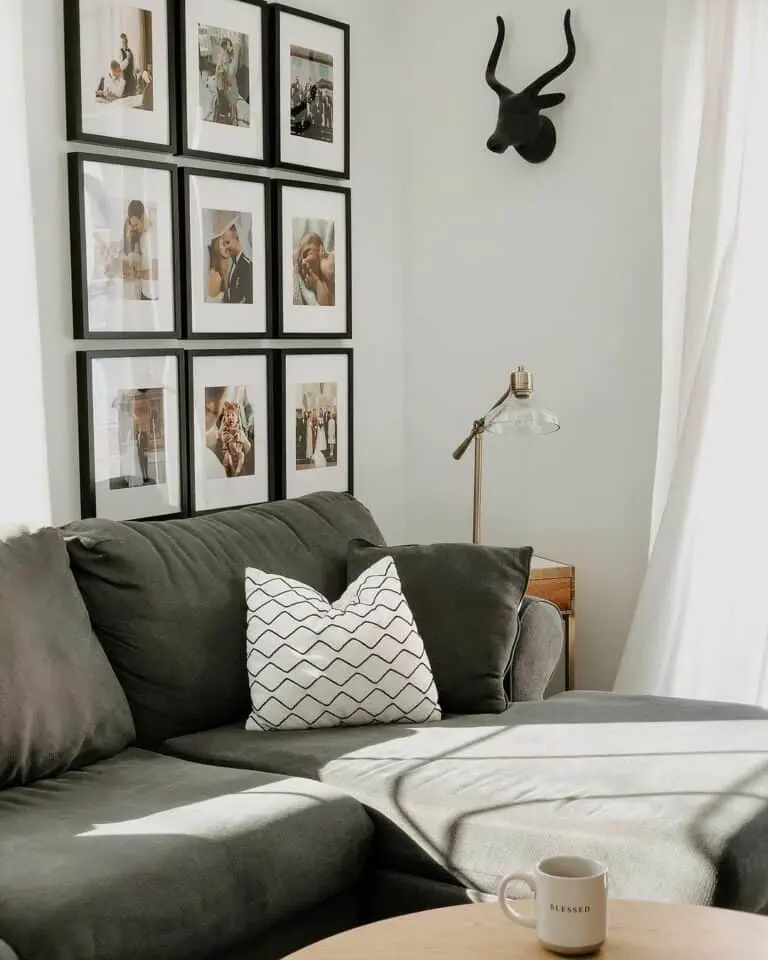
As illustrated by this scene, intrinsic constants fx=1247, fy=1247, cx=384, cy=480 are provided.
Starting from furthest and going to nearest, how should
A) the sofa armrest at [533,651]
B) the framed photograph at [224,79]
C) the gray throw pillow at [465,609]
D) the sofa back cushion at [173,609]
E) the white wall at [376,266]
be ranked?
the white wall at [376,266], the framed photograph at [224,79], the sofa armrest at [533,651], the gray throw pillow at [465,609], the sofa back cushion at [173,609]

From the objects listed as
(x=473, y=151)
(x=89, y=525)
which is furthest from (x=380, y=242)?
(x=89, y=525)

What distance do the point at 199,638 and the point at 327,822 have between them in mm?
666

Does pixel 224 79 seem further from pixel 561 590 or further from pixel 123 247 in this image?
pixel 561 590

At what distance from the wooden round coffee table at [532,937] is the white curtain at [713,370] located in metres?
1.83

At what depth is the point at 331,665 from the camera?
268 cm

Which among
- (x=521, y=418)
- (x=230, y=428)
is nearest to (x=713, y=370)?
(x=521, y=418)

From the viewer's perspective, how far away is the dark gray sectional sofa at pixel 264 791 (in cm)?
195

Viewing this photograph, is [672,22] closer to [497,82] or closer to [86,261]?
[497,82]

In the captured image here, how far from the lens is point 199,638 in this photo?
274 centimetres

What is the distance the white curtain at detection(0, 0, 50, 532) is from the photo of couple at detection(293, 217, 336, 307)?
0.98m

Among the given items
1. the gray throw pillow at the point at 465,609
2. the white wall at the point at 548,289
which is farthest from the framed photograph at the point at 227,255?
the gray throw pillow at the point at 465,609

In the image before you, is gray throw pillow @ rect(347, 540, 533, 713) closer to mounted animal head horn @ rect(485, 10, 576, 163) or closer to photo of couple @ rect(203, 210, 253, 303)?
photo of couple @ rect(203, 210, 253, 303)

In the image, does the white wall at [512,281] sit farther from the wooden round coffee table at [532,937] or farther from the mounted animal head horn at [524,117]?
the wooden round coffee table at [532,937]

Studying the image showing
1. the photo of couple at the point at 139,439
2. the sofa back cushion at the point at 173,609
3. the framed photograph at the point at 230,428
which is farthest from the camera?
the framed photograph at the point at 230,428
